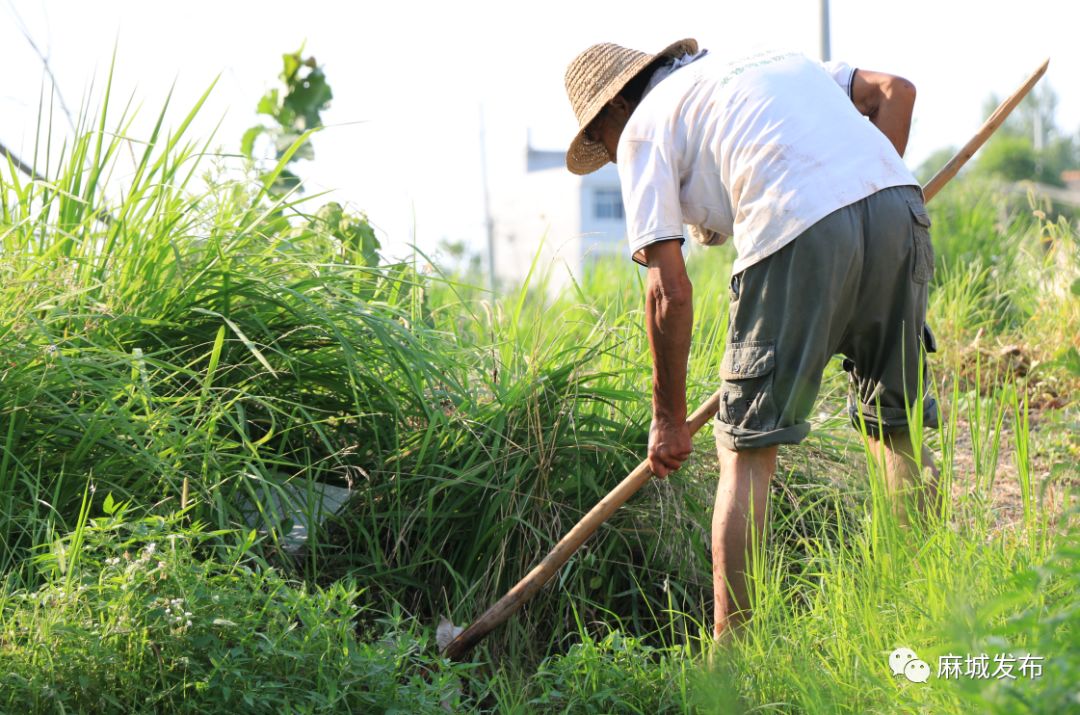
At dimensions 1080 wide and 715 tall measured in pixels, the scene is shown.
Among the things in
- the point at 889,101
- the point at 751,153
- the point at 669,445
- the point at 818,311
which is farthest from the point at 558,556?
the point at 889,101

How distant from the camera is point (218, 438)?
10.3ft

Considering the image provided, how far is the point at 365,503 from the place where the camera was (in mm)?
3533

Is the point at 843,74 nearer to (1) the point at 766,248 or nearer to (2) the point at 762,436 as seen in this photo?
(1) the point at 766,248

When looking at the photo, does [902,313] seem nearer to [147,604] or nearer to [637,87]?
[637,87]

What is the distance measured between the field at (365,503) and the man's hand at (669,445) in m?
0.42

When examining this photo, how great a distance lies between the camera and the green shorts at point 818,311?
9.57ft

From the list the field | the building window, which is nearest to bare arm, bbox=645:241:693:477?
Result: the field

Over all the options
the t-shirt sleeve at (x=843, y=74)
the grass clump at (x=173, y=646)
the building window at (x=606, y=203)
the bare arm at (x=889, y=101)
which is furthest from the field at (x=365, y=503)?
the building window at (x=606, y=203)

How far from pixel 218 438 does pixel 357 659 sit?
3.10 ft

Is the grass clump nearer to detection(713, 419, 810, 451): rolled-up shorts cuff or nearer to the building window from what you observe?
detection(713, 419, 810, 451): rolled-up shorts cuff

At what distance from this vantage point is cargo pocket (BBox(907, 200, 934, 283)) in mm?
3047

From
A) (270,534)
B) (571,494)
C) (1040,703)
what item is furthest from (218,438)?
(1040,703)

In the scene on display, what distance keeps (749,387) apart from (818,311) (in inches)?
11.2

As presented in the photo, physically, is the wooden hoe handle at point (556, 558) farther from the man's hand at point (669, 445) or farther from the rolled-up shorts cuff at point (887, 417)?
the rolled-up shorts cuff at point (887, 417)
